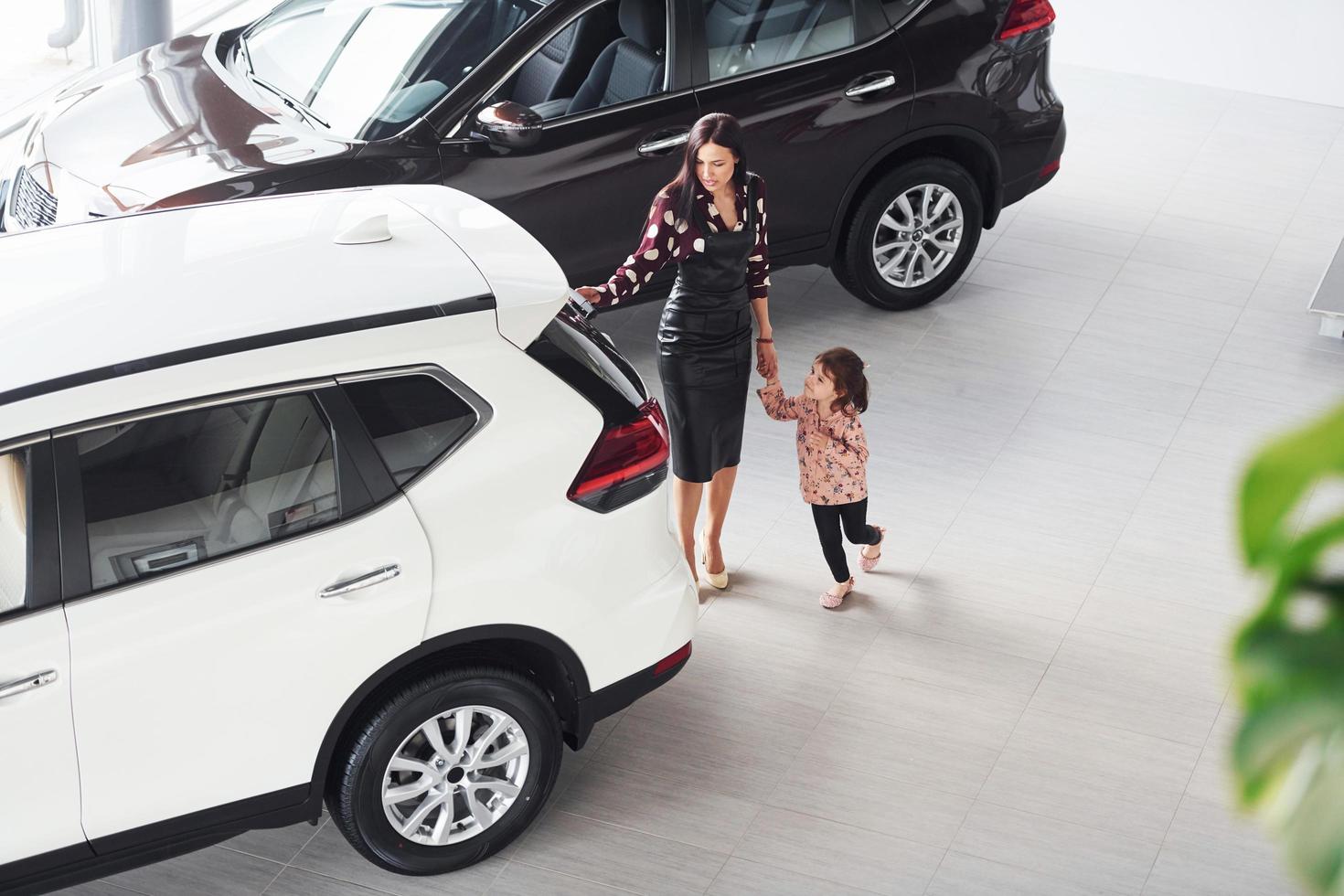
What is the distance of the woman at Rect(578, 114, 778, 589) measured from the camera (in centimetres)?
442

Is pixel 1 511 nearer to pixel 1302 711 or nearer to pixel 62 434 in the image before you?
pixel 62 434

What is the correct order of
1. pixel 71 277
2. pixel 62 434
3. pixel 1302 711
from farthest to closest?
pixel 71 277 < pixel 62 434 < pixel 1302 711

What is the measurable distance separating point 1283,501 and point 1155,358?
6.46 m

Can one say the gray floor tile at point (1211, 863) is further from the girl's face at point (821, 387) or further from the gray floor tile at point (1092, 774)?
the girl's face at point (821, 387)

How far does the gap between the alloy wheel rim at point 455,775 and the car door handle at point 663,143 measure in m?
2.87

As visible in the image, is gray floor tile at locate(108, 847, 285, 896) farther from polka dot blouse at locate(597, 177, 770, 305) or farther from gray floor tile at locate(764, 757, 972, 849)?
polka dot blouse at locate(597, 177, 770, 305)

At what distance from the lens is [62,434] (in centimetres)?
297

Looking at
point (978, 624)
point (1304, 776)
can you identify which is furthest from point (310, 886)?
point (1304, 776)

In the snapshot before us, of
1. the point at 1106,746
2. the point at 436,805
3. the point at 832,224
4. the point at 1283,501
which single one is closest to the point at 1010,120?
the point at 832,224

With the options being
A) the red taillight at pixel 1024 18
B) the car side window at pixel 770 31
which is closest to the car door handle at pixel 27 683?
the car side window at pixel 770 31

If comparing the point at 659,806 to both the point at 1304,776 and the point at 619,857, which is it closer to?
the point at 619,857

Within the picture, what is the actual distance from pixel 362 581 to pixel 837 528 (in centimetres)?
197

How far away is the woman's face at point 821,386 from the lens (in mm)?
4461

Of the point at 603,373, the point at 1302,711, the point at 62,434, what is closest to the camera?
the point at 1302,711
